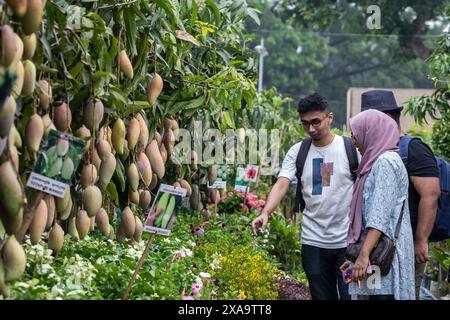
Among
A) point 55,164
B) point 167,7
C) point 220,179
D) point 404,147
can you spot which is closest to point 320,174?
point 404,147

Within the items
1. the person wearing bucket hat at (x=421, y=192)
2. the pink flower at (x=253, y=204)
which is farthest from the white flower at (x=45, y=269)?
the pink flower at (x=253, y=204)

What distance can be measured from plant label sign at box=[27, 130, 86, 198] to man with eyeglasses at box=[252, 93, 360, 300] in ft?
5.98

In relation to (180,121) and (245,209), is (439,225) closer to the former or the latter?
(180,121)

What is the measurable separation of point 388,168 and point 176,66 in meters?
1.26

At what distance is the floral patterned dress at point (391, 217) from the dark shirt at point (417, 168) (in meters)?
0.28

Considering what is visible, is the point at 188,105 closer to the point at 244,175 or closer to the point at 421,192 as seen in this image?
the point at 421,192

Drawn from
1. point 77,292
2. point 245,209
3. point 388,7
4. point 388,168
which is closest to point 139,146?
point 77,292

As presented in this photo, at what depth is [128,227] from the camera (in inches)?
124

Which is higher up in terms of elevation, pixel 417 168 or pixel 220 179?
pixel 417 168

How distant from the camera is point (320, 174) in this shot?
14.0 ft

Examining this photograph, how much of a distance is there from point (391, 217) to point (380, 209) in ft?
0.31

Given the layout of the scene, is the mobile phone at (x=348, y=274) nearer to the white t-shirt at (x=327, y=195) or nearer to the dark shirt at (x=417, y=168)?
the dark shirt at (x=417, y=168)

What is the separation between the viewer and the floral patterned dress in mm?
3291

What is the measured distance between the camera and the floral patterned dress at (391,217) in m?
3.29
